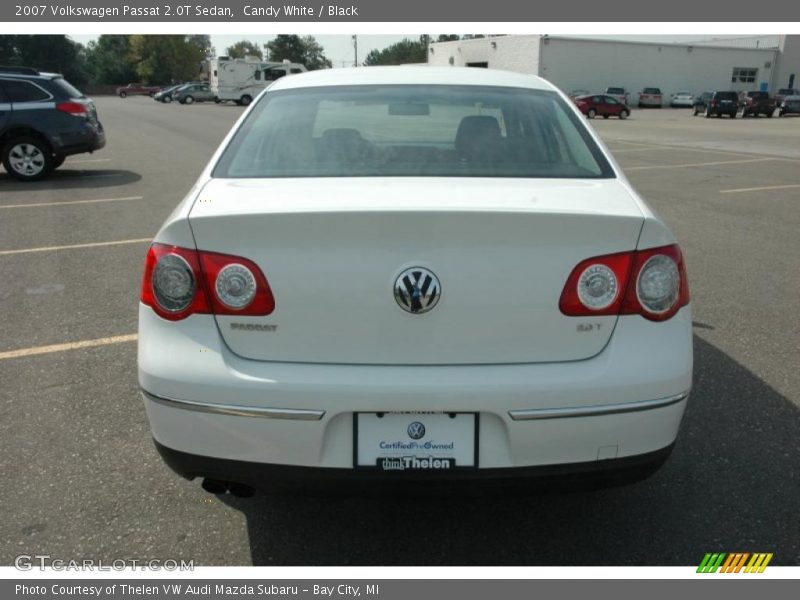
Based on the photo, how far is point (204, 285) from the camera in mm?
2303

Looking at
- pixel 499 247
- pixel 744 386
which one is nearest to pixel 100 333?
pixel 499 247

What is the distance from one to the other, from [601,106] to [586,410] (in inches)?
1599

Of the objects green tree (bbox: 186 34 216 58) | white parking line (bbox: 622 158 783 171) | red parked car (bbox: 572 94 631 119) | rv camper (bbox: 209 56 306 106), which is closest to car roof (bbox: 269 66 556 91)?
white parking line (bbox: 622 158 783 171)

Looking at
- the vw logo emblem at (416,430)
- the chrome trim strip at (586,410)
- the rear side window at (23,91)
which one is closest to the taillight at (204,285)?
the vw logo emblem at (416,430)

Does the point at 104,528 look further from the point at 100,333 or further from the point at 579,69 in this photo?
the point at 579,69

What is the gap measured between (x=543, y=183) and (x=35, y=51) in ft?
363

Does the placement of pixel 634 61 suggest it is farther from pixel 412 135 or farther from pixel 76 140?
pixel 412 135

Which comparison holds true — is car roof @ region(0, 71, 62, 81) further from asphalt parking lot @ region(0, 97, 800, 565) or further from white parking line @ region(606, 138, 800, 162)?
white parking line @ region(606, 138, 800, 162)

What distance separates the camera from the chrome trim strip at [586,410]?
86.7 inches

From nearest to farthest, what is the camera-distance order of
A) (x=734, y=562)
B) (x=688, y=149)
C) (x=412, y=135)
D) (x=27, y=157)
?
(x=734, y=562)
(x=412, y=135)
(x=27, y=157)
(x=688, y=149)

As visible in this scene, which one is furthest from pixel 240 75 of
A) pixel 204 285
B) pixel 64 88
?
pixel 204 285

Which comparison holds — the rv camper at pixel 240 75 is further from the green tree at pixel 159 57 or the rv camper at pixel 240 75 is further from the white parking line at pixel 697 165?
the green tree at pixel 159 57

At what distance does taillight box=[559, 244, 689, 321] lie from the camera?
2.27m

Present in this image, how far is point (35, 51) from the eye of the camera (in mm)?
96812
